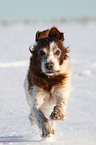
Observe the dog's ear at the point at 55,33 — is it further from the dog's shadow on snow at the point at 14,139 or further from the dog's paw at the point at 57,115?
the dog's shadow on snow at the point at 14,139

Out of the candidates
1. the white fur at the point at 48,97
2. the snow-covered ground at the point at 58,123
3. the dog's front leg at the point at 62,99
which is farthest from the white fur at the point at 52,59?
the snow-covered ground at the point at 58,123

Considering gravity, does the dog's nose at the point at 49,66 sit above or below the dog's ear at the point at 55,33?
below

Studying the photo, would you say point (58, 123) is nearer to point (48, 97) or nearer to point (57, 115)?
point (48, 97)

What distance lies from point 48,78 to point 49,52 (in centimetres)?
45

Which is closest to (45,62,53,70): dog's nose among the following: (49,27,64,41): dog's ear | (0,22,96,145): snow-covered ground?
(49,27,64,41): dog's ear

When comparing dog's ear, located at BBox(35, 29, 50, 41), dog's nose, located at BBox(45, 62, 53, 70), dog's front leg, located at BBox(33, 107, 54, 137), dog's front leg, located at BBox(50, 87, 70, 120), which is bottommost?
dog's front leg, located at BBox(33, 107, 54, 137)

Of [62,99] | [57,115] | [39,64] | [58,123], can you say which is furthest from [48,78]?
[58,123]

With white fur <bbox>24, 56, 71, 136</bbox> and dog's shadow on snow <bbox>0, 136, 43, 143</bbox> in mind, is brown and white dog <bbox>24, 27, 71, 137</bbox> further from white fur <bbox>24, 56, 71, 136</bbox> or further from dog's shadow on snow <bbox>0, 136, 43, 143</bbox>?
dog's shadow on snow <bbox>0, 136, 43, 143</bbox>

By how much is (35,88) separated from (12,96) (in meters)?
3.26

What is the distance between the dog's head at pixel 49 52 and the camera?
12.0ft

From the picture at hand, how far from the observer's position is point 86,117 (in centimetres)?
525

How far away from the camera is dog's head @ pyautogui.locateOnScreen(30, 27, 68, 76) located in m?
3.66

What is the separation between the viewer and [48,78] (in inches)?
158

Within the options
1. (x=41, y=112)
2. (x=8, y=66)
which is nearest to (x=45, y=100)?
(x=41, y=112)
